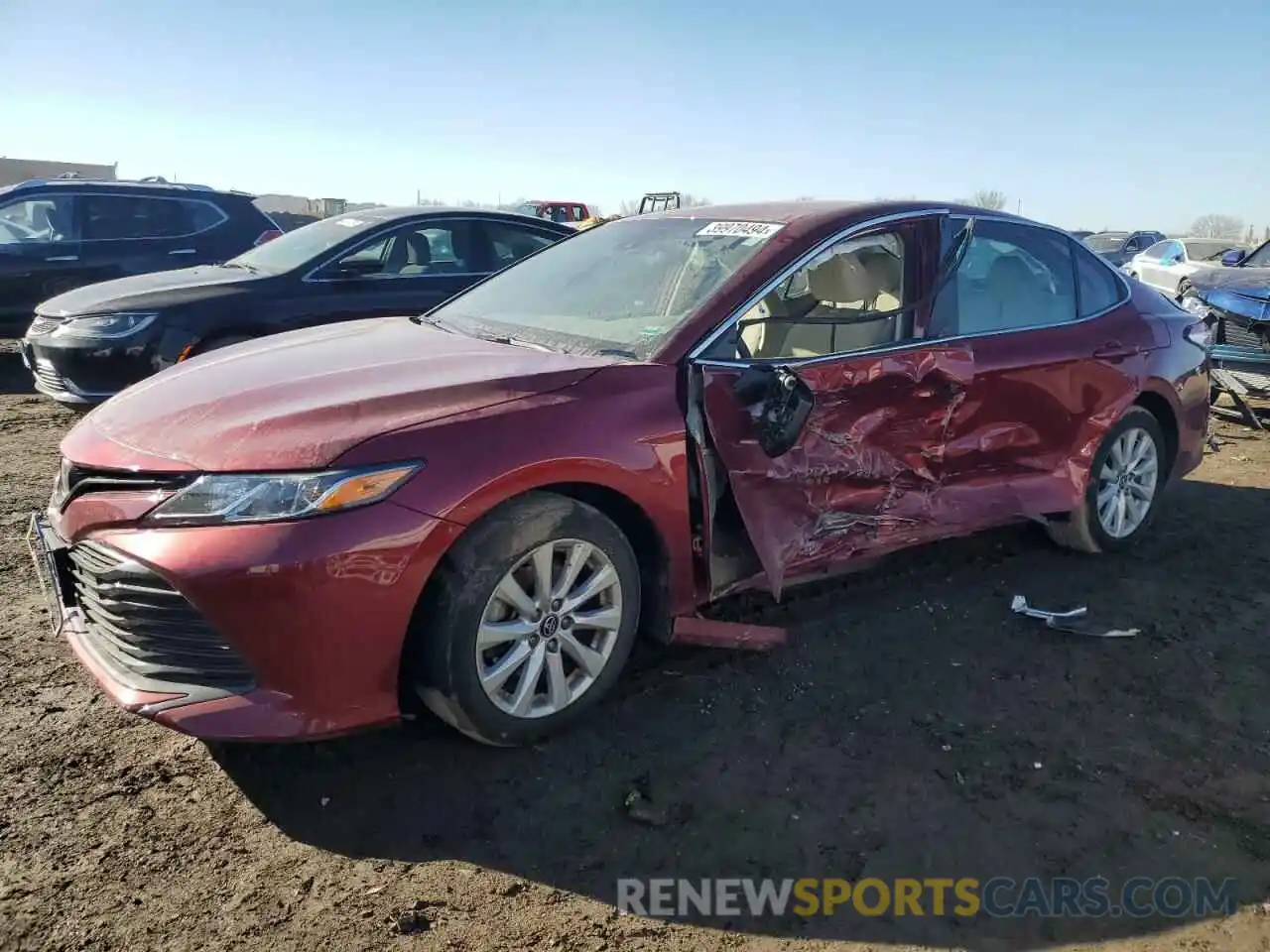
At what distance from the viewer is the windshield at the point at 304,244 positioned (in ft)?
21.8

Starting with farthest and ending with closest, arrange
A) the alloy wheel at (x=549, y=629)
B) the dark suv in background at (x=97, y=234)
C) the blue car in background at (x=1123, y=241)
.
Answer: the blue car in background at (x=1123, y=241) < the dark suv in background at (x=97, y=234) < the alloy wheel at (x=549, y=629)

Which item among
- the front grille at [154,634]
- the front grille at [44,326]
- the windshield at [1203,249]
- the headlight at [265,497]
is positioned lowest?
the front grille at [154,634]

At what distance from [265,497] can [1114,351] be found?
152 inches

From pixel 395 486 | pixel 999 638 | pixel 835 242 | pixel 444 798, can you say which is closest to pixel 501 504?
pixel 395 486

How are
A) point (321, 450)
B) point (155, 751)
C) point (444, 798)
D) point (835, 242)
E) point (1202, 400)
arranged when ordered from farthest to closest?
point (1202, 400) < point (835, 242) < point (155, 751) < point (444, 798) < point (321, 450)

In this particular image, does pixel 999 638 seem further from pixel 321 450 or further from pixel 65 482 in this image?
pixel 65 482

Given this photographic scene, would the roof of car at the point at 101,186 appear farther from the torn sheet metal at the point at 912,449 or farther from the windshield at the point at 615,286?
the torn sheet metal at the point at 912,449

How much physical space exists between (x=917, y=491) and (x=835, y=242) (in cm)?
105

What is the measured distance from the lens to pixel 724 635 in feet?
11.1

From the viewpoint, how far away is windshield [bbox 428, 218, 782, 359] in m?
3.41

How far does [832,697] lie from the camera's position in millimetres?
3293

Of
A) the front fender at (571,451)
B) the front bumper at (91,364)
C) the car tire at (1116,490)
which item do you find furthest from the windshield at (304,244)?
the car tire at (1116,490)

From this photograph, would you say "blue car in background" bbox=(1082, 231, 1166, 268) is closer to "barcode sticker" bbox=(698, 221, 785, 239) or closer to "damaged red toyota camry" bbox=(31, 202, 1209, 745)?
"damaged red toyota camry" bbox=(31, 202, 1209, 745)

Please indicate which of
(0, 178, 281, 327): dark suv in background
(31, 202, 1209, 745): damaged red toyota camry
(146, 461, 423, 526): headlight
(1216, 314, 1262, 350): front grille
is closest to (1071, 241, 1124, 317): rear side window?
(31, 202, 1209, 745): damaged red toyota camry
